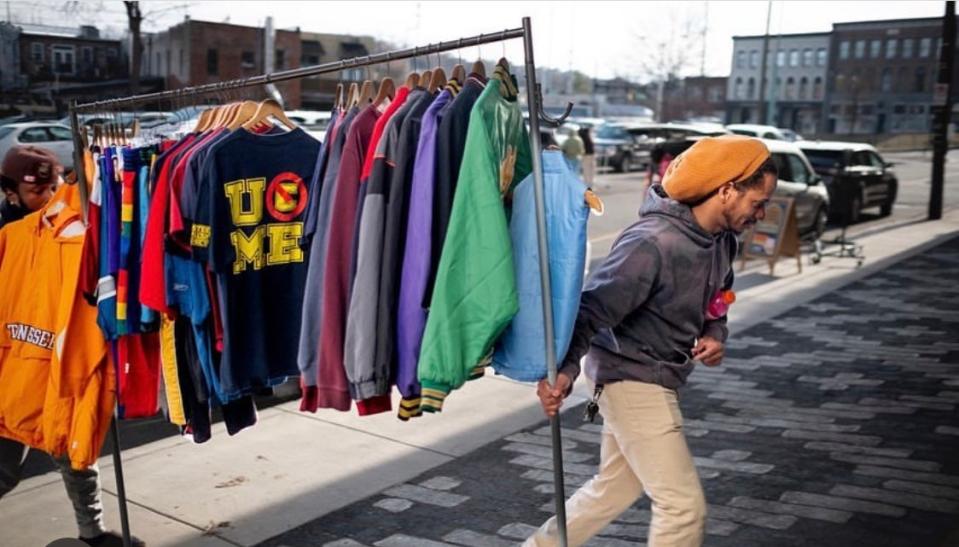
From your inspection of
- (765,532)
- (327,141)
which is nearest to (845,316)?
(765,532)

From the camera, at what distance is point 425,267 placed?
260 cm

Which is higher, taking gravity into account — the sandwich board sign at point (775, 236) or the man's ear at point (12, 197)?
the man's ear at point (12, 197)

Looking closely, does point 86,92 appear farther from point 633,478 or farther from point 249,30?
point 633,478

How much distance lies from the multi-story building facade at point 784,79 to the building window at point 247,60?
703cm

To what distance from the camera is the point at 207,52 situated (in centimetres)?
893

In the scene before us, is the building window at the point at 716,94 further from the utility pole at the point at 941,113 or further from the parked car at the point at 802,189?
the utility pole at the point at 941,113

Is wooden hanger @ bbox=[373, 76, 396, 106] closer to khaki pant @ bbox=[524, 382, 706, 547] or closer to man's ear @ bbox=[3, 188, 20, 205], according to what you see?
khaki pant @ bbox=[524, 382, 706, 547]

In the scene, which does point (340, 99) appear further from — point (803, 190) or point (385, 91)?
point (803, 190)

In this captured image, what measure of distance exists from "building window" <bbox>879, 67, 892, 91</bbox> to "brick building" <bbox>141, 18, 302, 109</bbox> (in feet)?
24.4

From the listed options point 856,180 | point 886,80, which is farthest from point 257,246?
point 856,180

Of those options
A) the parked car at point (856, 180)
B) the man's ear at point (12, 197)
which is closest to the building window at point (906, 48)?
the parked car at point (856, 180)

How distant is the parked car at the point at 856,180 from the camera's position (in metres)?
15.8

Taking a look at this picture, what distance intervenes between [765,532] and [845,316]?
210 inches

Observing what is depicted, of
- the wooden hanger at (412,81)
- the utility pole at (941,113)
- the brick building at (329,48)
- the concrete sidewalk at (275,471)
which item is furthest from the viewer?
the brick building at (329,48)
